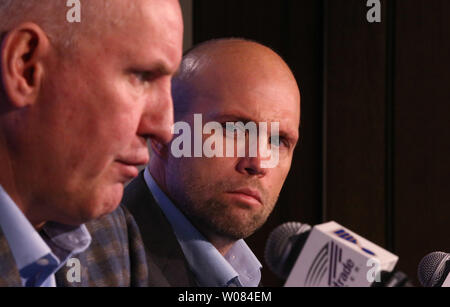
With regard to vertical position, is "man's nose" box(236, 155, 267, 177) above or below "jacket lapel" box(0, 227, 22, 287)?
above

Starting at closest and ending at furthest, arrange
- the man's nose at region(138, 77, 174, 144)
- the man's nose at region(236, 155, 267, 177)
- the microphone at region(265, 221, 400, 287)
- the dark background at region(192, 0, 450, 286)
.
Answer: the microphone at region(265, 221, 400, 287), the man's nose at region(138, 77, 174, 144), the man's nose at region(236, 155, 267, 177), the dark background at region(192, 0, 450, 286)

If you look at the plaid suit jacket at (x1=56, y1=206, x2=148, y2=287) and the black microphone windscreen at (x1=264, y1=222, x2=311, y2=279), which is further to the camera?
the plaid suit jacket at (x1=56, y1=206, x2=148, y2=287)

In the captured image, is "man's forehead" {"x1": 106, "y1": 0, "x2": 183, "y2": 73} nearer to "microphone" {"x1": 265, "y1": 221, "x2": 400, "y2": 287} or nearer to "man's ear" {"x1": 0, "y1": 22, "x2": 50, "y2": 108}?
"man's ear" {"x1": 0, "y1": 22, "x2": 50, "y2": 108}

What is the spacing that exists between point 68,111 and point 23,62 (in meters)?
0.06

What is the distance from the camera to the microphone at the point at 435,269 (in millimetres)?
771

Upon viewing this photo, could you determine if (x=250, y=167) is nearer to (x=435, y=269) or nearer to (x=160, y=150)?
(x=160, y=150)

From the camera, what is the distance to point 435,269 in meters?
0.79

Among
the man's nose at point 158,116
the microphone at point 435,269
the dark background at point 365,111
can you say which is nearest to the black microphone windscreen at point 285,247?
the man's nose at point 158,116

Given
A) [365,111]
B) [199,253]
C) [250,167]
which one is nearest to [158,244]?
[199,253]

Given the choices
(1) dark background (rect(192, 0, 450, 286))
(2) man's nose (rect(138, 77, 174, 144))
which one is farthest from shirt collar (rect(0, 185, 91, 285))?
(1) dark background (rect(192, 0, 450, 286))

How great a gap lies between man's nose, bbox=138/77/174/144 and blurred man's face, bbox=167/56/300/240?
0.19m

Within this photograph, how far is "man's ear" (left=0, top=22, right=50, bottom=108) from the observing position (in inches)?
21.2

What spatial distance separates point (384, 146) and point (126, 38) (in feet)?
4.71

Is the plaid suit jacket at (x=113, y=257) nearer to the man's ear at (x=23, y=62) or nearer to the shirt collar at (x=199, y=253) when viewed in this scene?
the shirt collar at (x=199, y=253)
